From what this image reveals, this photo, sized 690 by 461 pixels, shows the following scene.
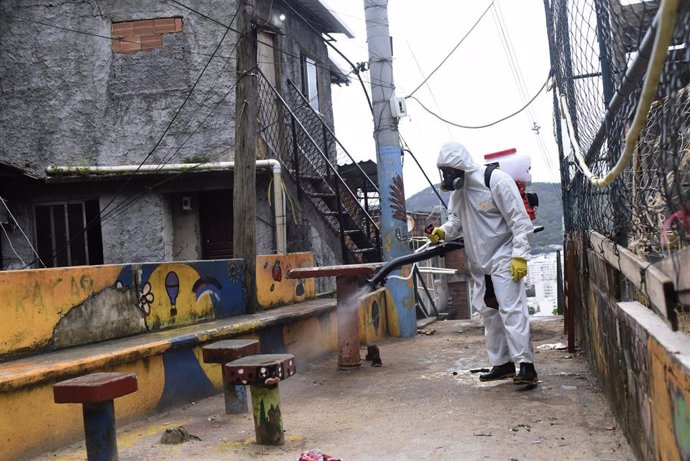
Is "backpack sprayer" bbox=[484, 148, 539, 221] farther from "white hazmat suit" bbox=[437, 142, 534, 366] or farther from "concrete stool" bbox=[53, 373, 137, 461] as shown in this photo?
"concrete stool" bbox=[53, 373, 137, 461]

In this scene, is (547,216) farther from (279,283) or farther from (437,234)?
(437,234)

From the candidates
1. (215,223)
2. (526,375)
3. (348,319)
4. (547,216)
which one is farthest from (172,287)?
(547,216)

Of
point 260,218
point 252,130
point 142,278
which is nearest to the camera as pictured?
point 142,278

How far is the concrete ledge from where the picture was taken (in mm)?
4305

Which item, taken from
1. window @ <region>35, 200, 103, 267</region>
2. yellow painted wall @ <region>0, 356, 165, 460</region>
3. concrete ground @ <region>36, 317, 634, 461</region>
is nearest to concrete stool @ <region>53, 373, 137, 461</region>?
concrete ground @ <region>36, 317, 634, 461</region>

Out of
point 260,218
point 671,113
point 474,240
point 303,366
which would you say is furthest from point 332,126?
point 671,113

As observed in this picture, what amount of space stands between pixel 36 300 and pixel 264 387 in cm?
208

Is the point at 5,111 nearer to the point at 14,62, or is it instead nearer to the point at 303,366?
the point at 14,62

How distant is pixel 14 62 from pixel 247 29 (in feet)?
22.2

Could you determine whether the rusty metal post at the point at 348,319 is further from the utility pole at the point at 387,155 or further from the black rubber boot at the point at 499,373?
the utility pole at the point at 387,155

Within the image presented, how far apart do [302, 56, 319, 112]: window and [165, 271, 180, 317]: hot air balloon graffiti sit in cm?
846

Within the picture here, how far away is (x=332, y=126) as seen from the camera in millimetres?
16438

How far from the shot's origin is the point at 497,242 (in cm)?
576

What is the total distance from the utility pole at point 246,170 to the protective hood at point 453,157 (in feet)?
9.98
